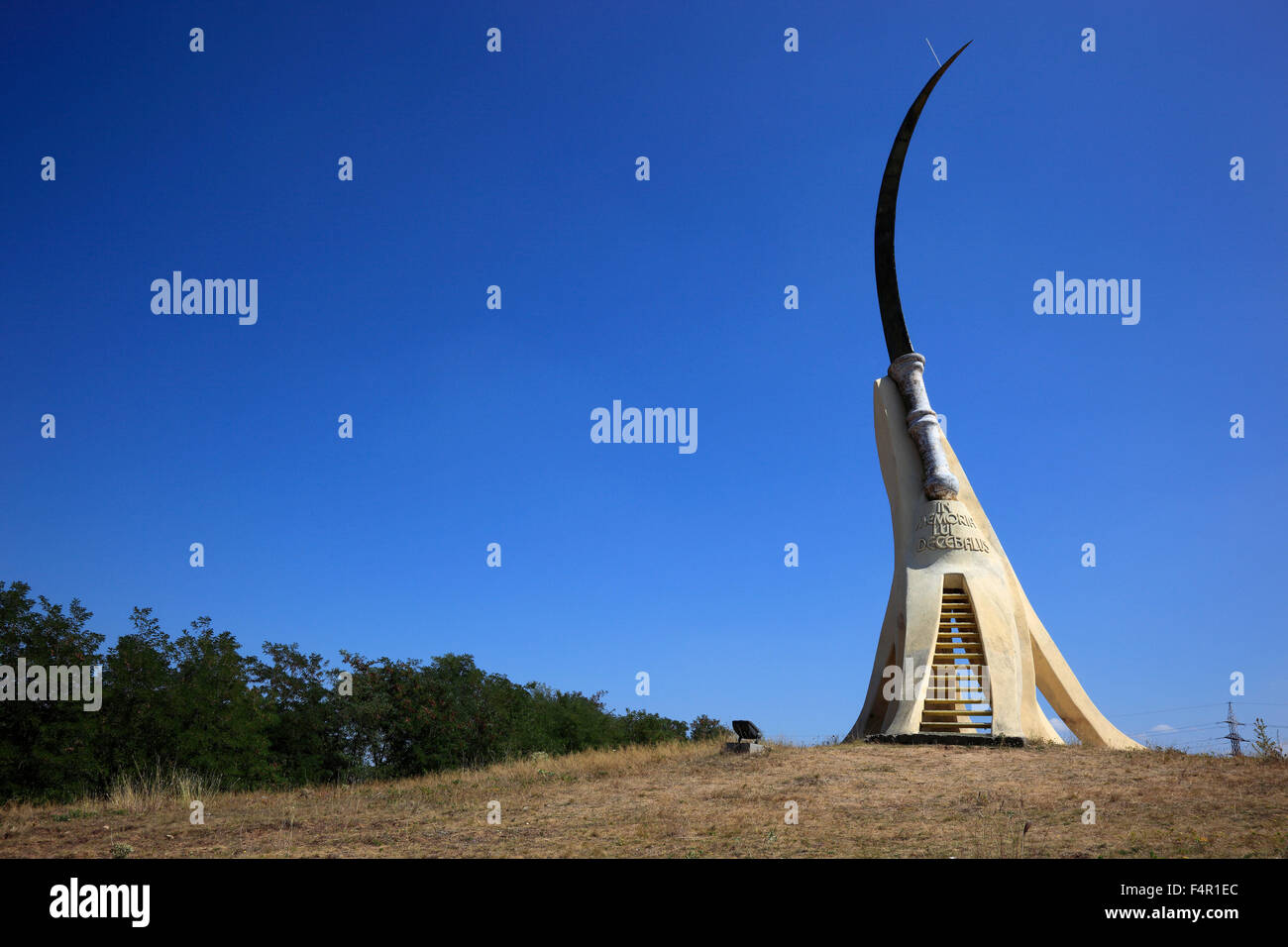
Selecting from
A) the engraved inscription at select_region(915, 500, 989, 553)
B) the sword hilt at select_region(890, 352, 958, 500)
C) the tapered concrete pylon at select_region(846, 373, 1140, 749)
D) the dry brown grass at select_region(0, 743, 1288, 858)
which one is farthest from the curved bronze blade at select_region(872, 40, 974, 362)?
the dry brown grass at select_region(0, 743, 1288, 858)

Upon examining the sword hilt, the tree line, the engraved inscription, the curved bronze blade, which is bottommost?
the tree line

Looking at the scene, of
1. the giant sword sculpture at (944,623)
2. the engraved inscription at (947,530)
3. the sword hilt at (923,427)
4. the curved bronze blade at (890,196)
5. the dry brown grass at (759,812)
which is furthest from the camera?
the curved bronze blade at (890,196)

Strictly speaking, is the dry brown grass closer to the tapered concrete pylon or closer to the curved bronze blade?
the tapered concrete pylon

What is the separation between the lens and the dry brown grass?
732cm

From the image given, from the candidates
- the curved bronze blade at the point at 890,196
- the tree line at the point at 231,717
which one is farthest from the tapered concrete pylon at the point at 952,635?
the tree line at the point at 231,717

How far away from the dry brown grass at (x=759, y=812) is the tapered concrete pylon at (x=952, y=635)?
1383 millimetres

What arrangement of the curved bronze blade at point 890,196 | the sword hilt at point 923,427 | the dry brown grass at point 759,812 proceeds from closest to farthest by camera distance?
the dry brown grass at point 759,812 → the sword hilt at point 923,427 → the curved bronze blade at point 890,196

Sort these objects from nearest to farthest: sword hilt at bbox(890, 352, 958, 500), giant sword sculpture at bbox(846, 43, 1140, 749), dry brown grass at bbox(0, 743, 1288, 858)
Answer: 1. dry brown grass at bbox(0, 743, 1288, 858)
2. giant sword sculpture at bbox(846, 43, 1140, 749)
3. sword hilt at bbox(890, 352, 958, 500)

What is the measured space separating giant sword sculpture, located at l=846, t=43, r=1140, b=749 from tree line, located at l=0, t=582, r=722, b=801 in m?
10.2

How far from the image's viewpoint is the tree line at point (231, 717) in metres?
16.2

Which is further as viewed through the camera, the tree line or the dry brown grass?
the tree line

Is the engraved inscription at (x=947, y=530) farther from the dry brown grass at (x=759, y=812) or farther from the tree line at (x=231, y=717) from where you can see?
the tree line at (x=231, y=717)
